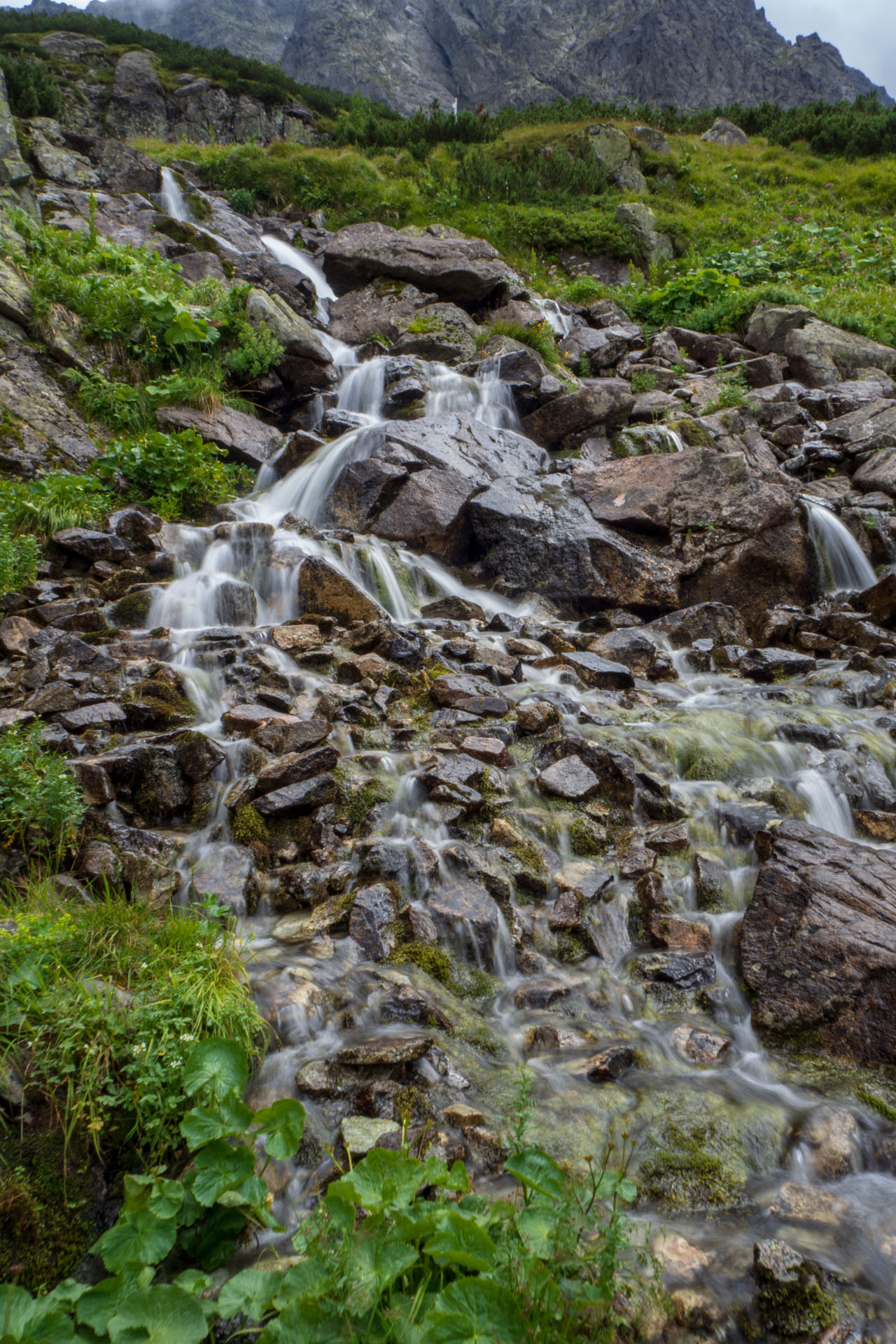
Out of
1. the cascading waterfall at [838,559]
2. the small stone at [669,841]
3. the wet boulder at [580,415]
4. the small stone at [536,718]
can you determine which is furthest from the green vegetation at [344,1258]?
the wet boulder at [580,415]

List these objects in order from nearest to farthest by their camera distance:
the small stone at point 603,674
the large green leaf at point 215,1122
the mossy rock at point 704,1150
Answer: the large green leaf at point 215,1122 < the mossy rock at point 704,1150 < the small stone at point 603,674

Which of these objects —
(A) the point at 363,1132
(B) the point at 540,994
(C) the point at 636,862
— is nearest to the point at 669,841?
(C) the point at 636,862

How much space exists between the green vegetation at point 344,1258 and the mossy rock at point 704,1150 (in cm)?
42

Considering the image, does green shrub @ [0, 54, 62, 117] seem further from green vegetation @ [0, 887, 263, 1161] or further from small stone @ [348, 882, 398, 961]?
green vegetation @ [0, 887, 263, 1161]

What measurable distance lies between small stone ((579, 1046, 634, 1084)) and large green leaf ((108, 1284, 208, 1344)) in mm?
1864

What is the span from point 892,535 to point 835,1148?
31.5ft

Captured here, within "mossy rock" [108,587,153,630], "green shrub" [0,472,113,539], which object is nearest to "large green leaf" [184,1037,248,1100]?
"mossy rock" [108,587,153,630]

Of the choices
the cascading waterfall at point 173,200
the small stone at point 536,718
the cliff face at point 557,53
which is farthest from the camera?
the cliff face at point 557,53

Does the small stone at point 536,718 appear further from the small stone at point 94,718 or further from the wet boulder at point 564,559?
the wet boulder at point 564,559

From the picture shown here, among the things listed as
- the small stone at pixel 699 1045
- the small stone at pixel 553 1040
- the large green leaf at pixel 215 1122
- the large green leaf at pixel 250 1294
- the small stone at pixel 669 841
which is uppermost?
the large green leaf at pixel 250 1294

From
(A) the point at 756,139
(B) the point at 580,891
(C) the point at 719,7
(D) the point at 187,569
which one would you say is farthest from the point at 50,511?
(C) the point at 719,7

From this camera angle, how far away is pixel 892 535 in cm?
1007

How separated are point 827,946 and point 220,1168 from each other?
9.44ft

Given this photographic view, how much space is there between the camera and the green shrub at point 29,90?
20172 millimetres
